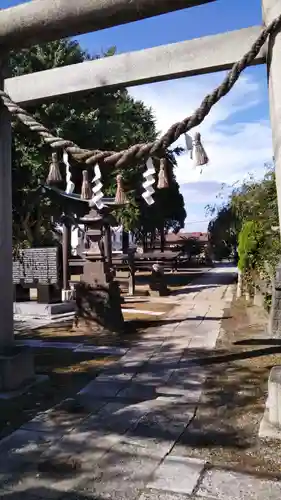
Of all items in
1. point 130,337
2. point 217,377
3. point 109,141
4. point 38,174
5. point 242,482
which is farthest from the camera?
point 109,141

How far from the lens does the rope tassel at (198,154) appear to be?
3.55 m

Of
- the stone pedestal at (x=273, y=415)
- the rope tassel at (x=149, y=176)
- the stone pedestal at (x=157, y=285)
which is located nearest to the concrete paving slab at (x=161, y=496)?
the stone pedestal at (x=273, y=415)

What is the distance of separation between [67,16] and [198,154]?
1850 mm

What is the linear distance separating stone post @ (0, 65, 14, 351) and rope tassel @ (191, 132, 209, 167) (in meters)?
2.32

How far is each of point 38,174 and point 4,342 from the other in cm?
893

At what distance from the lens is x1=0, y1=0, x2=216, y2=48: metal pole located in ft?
12.0

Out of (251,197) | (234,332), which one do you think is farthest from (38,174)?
(234,332)

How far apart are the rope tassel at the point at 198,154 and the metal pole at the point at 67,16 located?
1.19 m

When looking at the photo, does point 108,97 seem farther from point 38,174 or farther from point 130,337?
point 130,337

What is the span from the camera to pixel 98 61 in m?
4.34

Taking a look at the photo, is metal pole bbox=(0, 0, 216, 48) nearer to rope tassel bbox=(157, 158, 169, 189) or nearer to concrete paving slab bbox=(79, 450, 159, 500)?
rope tassel bbox=(157, 158, 169, 189)

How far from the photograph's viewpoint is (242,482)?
2.70 m

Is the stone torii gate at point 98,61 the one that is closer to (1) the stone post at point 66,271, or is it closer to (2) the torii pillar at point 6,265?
(2) the torii pillar at point 6,265

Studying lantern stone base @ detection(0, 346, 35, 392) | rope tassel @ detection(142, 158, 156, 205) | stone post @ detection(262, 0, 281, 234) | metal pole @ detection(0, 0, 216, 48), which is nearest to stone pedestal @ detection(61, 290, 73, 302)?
lantern stone base @ detection(0, 346, 35, 392)
